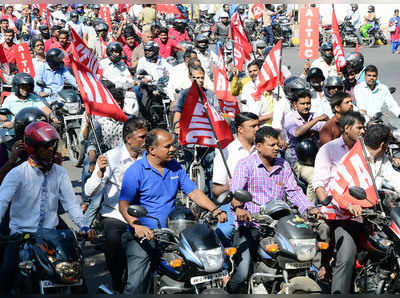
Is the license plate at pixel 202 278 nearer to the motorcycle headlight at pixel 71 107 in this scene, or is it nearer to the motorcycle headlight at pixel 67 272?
the motorcycle headlight at pixel 67 272

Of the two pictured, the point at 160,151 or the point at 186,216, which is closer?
the point at 186,216

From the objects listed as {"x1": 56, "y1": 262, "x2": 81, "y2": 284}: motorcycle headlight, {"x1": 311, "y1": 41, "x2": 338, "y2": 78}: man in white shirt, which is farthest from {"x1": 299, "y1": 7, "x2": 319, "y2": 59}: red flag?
{"x1": 56, "y1": 262, "x2": 81, "y2": 284}: motorcycle headlight

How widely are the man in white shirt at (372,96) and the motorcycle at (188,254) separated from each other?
201 inches

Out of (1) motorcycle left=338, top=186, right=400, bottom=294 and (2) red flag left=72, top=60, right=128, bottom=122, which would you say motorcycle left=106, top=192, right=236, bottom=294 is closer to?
(1) motorcycle left=338, top=186, right=400, bottom=294

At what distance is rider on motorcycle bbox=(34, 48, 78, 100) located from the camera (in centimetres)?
1212

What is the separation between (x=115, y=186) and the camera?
6.05 meters

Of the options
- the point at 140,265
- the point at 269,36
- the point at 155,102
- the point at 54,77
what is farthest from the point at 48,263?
the point at 269,36

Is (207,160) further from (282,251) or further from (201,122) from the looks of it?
(282,251)

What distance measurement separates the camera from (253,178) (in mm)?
5680

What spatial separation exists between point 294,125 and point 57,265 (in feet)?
13.8

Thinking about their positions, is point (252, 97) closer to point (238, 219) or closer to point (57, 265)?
point (238, 219)

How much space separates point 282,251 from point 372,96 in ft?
16.9

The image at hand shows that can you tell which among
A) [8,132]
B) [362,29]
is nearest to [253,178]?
[8,132]

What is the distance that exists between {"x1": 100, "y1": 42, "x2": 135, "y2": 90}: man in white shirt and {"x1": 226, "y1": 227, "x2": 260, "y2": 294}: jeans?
7081 mm
